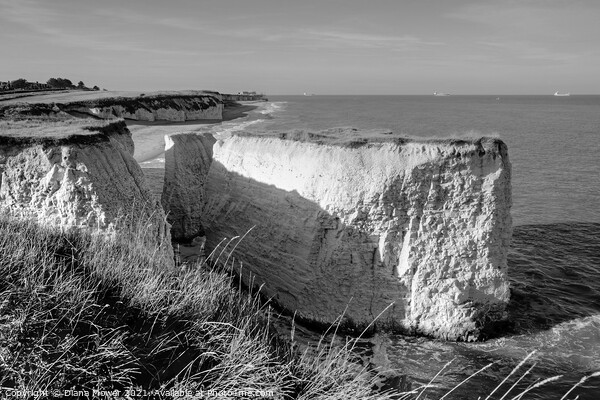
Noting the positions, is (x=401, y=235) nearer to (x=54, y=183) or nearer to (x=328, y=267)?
(x=328, y=267)

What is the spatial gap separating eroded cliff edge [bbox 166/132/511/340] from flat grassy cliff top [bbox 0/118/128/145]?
608cm

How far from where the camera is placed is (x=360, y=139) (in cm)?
1402

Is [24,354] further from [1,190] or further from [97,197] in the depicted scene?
[1,190]

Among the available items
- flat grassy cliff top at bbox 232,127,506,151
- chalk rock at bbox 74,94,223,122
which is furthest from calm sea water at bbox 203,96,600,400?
chalk rock at bbox 74,94,223,122

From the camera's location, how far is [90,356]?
16.2ft

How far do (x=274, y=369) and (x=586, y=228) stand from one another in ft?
76.6

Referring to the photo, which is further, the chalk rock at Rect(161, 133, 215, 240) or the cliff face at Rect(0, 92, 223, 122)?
the cliff face at Rect(0, 92, 223, 122)

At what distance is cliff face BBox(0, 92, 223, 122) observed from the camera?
1817 inches

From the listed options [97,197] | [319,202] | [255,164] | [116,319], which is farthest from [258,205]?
[116,319]

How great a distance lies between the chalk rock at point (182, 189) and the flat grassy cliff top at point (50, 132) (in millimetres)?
4215

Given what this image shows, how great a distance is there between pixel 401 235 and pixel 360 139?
11.0 feet

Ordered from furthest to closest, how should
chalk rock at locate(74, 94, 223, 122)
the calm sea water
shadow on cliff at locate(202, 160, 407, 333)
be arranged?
1. chalk rock at locate(74, 94, 223, 122)
2. shadow on cliff at locate(202, 160, 407, 333)
3. the calm sea water

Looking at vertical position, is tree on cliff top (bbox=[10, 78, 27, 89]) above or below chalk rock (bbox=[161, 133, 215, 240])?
above

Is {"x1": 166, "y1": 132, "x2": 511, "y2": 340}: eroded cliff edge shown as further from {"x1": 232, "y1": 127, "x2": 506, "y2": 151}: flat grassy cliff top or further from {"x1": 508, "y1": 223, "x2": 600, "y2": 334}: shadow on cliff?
{"x1": 508, "y1": 223, "x2": 600, "y2": 334}: shadow on cliff
